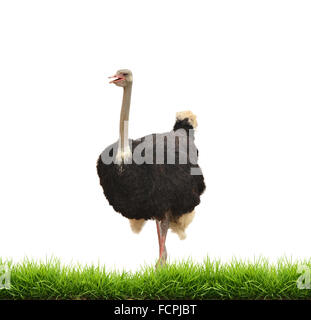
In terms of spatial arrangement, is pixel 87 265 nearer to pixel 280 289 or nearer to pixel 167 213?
pixel 167 213

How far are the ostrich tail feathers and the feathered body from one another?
0.38m

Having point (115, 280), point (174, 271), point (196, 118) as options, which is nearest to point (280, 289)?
point (174, 271)

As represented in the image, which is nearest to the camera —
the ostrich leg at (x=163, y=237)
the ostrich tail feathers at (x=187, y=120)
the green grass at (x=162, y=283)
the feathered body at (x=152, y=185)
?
the green grass at (x=162, y=283)

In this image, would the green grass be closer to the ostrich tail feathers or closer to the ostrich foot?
the ostrich foot

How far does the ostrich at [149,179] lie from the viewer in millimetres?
5723

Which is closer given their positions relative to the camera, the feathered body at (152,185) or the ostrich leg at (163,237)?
the feathered body at (152,185)

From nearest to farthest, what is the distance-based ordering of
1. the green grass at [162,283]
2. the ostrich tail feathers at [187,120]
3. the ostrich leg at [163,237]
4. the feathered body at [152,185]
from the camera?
the green grass at [162,283] → the feathered body at [152,185] → the ostrich leg at [163,237] → the ostrich tail feathers at [187,120]

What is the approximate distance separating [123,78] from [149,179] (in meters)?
0.78

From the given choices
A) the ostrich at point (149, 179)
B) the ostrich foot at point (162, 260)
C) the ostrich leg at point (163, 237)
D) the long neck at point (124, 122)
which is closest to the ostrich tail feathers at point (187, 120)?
the ostrich at point (149, 179)

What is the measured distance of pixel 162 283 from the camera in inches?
215

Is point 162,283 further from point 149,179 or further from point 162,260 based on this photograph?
point 149,179

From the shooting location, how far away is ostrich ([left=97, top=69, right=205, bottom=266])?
572 cm

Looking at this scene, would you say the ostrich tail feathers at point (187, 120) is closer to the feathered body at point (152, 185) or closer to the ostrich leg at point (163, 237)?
the feathered body at point (152, 185)
